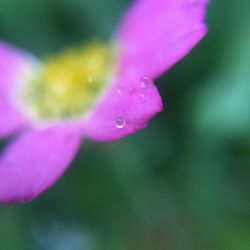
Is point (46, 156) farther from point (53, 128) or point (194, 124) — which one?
point (194, 124)

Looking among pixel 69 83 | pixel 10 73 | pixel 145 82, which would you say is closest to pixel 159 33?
pixel 145 82

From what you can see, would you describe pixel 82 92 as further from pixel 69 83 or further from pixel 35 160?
pixel 35 160

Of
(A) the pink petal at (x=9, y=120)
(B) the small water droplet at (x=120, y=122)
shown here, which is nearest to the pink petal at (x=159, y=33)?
(B) the small water droplet at (x=120, y=122)

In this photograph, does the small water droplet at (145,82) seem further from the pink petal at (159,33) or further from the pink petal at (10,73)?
the pink petal at (10,73)

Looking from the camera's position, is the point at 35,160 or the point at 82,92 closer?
the point at 35,160

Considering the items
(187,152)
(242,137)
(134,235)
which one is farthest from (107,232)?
(242,137)
